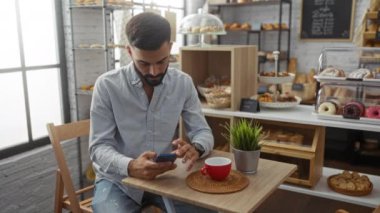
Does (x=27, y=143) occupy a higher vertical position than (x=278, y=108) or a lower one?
lower

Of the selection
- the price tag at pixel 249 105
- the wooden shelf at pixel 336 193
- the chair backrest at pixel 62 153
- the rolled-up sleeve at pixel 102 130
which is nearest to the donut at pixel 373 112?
the wooden shelf at pixel 336 193

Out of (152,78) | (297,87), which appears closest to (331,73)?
(152,78)

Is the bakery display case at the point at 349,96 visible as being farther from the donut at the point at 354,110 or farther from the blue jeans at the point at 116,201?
the blue jeans at the point at 116,201

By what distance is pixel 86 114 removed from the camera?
9.50 ft

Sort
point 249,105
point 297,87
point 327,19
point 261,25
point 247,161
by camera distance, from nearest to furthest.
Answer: point 247,161 < point 249,105 < point 297,87 < point 327,19 < point 261,25

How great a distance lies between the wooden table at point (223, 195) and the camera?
973 mm

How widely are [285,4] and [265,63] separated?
81cm

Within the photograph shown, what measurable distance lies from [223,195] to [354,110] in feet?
3.35

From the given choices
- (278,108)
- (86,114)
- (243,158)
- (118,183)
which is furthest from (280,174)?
(86,114)

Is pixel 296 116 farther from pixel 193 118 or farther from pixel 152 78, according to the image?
pixel 152 78

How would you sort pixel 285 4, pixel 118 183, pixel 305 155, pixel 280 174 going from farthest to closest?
pixel 285 4 → pixel 305 155 → pixel 118 183 → pixel 280 174

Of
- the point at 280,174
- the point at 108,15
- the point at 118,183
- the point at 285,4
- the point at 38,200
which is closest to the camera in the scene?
the point at 280,174

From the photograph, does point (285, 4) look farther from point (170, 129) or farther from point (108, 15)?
point (170, 129)

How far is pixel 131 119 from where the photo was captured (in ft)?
4.52
